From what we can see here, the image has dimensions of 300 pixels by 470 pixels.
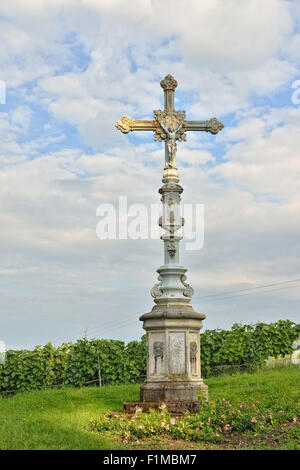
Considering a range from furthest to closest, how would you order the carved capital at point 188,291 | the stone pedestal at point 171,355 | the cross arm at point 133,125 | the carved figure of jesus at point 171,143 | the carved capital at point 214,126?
the carved capital at point 214,126 → the cross arm at point 133,125 → the carved figure of jesus at point 171,143 → the carved capital at point 188,291 → the stone pedestal at point 171,355

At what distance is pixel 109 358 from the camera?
15.7 m

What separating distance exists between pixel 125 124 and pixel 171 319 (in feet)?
15.9

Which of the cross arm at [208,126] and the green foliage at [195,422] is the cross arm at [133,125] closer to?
the cross arm at [208,126]

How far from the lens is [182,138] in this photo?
39.3 ft

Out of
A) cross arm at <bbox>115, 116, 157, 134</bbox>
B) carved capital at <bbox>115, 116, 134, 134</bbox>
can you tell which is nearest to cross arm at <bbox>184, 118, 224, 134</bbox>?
cross arm at <bbox>115, 116, 157, 134</bbox>

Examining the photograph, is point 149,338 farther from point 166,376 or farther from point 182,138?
point 182,138

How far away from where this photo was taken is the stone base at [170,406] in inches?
379

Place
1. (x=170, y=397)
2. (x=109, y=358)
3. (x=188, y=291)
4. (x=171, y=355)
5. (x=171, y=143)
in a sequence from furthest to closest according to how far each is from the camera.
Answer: (x=109, y=358) → (x=171, y=143) → (x=188, y=291) → (x=171, y=355) → (x=170, y=397)

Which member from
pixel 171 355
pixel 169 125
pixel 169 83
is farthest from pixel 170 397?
pixel 169 83

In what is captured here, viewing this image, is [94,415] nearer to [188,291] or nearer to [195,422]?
[195,422]

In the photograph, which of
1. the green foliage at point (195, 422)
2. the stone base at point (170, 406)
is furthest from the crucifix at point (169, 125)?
the green foliage at point (195, 422)

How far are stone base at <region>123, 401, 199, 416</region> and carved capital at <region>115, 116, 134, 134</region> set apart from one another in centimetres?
629

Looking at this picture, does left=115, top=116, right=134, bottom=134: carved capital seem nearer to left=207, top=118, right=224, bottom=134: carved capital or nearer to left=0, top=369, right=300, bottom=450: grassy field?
left=207, top=118, right=224, bottom=134: carved capital
